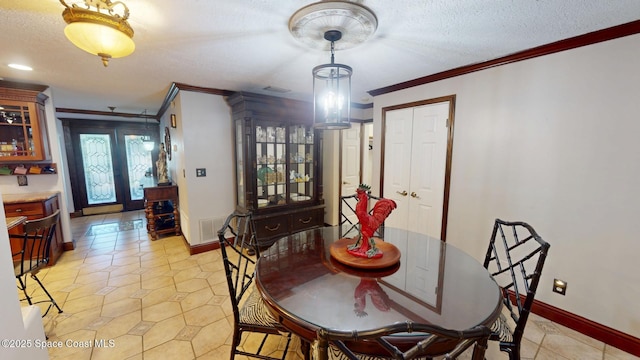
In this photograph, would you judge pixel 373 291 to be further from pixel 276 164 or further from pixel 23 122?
pixel 23 122

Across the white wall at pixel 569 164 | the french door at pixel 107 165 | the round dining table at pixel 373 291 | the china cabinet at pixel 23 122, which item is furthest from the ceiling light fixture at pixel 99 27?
the french door at pixel 107 165

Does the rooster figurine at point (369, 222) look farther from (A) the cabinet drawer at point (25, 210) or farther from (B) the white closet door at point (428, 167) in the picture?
(A) the cabinet drawer at point (25, 210)

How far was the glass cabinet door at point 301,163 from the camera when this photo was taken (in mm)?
3760

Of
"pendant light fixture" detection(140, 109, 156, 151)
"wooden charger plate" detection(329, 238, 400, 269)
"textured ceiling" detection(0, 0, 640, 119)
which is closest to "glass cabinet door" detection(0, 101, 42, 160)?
"textured ceiling" detection(0, 0, 640, 119)

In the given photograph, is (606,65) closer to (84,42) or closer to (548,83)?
(548,83)

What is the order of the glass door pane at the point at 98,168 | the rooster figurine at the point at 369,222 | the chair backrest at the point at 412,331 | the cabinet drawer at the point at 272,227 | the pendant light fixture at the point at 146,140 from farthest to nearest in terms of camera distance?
1. the glass door pane at the point at 98,168
2. the pendant light fixture at the point at 146,140
3. the cabinet drawer at the point at 272,227
4. the rooster figurine at the point at 369,222
5. the chair backrest at the point at 412,331

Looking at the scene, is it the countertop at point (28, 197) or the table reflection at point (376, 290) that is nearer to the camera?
the table reflection at point (376, 290)

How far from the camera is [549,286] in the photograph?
2.15 m

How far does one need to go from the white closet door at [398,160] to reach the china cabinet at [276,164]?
1.06 meters

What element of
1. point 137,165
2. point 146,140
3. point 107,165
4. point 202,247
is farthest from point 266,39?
point 107,165

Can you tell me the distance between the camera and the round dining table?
1.02 metres

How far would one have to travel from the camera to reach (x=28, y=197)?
3068 mm

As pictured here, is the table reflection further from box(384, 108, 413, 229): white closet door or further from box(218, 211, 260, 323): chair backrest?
box(384, 108, 413, 229): white closet door

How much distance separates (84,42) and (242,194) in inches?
91.8
